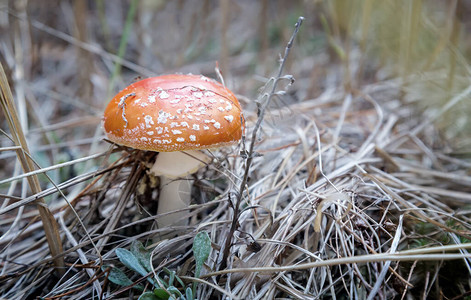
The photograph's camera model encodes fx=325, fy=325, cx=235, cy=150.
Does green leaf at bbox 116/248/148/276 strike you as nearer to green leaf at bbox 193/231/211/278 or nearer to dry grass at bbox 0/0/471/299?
dry grass at bbox 0/0/471/299

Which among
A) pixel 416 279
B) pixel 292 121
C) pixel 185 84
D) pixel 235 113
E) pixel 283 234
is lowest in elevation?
pixel 416 279

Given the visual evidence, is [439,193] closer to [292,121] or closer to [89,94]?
[292,121]

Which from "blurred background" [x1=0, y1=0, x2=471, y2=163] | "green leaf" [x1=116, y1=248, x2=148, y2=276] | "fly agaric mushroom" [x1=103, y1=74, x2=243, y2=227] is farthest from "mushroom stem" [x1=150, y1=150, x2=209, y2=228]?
"blurred background" [x1=0, y1=0, x2=471, y2=163]

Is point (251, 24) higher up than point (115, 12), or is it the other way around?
point (115, 12)

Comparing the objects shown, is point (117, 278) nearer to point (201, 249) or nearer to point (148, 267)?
point (148, 267)

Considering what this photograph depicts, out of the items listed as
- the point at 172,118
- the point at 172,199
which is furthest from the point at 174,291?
the point at 172,118

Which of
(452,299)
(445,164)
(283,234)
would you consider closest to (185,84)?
(283,234)
